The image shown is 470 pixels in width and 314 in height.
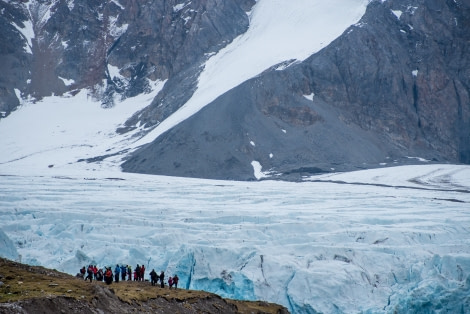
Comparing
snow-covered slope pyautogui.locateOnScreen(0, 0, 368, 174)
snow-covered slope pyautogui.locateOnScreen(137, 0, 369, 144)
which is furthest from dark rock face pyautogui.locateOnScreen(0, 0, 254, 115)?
snow-covered slope pyautogui.locateOnScreen(137, 0, 369, 144)

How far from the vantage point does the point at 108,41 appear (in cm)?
13075

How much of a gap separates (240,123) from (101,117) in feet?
126

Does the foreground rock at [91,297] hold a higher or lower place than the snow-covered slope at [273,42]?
lower

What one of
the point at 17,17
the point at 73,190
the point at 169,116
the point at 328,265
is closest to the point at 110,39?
the point at 17,17

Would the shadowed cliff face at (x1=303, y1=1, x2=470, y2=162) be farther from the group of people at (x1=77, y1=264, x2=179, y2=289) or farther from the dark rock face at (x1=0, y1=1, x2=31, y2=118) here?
the group of people at (x1=77, y1=264, x2=179, y2=289)

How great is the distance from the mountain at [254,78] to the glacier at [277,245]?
33.0 metres

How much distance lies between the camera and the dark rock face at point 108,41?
391ft

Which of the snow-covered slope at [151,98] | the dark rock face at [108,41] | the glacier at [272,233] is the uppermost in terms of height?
the dark rock face at [108,41]

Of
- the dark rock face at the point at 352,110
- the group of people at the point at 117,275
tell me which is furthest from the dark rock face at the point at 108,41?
the group of people at the point at 117,275

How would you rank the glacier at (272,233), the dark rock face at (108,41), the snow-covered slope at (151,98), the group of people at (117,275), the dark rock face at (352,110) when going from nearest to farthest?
1. the group of people at (117,275)
2. the glacier at (272,233)
3. the dark rock face at (352,110)
4. the snow-covered slope at (151,98)
5. the dark rock face at (108,41)

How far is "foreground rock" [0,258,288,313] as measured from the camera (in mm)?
15297

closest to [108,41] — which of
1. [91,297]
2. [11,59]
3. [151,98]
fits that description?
[11,59]

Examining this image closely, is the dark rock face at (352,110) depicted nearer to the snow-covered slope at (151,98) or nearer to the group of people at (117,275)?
the snow-covered slope at (151,98)

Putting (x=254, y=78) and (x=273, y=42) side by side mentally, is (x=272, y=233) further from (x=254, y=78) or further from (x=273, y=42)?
(x=273, y=42)
